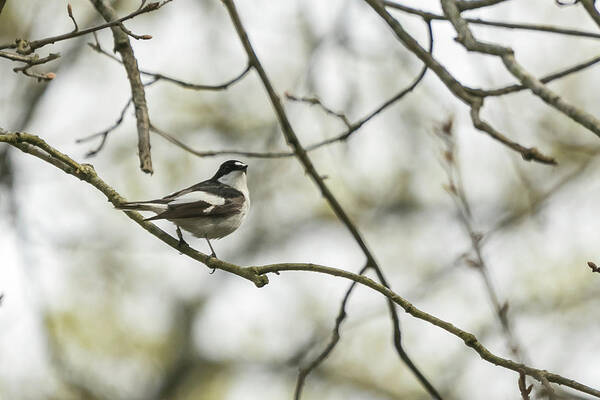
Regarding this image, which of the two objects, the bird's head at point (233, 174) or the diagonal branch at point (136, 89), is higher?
the bird's head at point (233, 174)

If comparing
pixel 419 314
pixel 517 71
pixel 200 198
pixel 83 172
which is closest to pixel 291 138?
pixel 200 198

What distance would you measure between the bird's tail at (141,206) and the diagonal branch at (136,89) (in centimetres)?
43

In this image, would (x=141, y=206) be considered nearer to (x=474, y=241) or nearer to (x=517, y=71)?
(x=474, y=241)

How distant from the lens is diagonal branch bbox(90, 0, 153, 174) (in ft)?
14.5

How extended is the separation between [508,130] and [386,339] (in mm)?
10955

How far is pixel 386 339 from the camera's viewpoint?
17.7 metres

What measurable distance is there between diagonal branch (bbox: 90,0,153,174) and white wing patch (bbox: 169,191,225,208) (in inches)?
55.9

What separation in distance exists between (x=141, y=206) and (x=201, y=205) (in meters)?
1.62

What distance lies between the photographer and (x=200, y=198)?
6.80m

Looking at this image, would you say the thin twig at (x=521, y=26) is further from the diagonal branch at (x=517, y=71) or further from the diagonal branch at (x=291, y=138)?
the diagonal branch at (x=291, y=138)

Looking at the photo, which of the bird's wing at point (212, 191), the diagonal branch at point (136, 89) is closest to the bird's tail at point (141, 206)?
→ the diagonal branch at point (136, 89)

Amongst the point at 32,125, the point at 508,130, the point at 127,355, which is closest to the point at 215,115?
the point at 32,125

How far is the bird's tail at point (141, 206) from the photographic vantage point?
15.6ft

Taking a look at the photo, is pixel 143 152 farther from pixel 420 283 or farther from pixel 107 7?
pixel 420 283
